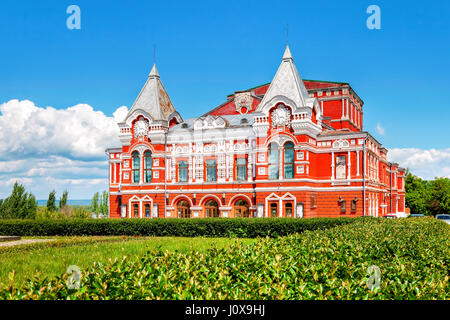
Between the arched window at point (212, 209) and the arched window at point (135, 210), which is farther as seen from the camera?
the arched window at point (135, 210)

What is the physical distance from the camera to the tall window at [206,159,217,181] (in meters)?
40.0

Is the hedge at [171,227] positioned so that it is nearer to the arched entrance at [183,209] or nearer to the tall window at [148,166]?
the arched entrance at [183,209]

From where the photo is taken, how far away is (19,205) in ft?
148

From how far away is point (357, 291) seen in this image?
545 cm

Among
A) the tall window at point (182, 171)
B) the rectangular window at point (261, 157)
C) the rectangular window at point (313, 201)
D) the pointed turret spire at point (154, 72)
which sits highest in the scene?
the pointed turret spire at point (154, 72)

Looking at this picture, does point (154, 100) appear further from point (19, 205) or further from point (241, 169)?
point (19, 205)

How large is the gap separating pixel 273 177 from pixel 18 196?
26719 millimetres

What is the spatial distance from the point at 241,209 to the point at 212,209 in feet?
9.35

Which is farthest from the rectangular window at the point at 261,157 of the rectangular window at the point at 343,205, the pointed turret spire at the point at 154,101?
the pointed turret spire at the point at 154,101

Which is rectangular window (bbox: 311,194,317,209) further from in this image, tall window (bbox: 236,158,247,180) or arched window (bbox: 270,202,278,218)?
tall window (bbox: 236,158,247,180)

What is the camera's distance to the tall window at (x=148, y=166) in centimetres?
4175

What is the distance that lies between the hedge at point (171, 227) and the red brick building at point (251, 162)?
7.66m

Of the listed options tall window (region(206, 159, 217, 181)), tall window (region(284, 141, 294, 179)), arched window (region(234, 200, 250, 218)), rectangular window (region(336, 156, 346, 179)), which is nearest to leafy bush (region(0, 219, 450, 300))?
tall window (region(284, 141, 294, 179))
